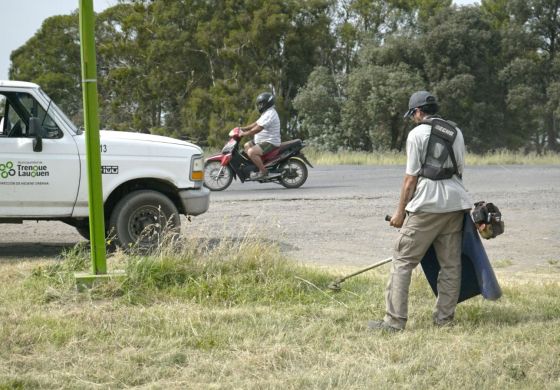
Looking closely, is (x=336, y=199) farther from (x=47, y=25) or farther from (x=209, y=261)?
(x=47, y=25)

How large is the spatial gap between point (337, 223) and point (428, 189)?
6.62 metres

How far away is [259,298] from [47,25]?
4657cm

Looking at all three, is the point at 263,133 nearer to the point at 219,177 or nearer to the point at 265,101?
the point at 265,101

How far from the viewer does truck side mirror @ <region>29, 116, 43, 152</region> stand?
10516 mm

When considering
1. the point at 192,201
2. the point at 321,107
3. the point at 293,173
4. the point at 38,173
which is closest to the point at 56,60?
the point at 321,107

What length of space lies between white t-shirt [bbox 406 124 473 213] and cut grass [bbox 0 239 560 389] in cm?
96

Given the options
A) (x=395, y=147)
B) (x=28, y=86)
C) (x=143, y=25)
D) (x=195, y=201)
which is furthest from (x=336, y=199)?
(x=143, y=25)

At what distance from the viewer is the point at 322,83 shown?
45.7m

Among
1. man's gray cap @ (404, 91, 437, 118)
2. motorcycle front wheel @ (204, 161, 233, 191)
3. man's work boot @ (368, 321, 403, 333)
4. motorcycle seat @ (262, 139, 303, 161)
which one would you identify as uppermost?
man's gray cap @ (404, 91, 437, 118)

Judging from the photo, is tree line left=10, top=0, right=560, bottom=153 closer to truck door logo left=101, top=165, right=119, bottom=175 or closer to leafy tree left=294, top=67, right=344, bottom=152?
leafy tree left=294, top=67, right=344, bottom=152

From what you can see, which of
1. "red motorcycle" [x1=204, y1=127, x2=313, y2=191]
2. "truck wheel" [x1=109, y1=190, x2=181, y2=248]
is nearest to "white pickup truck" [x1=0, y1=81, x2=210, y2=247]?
"truck wheel" [x1=109, y1=190, x2=181, y2=248]

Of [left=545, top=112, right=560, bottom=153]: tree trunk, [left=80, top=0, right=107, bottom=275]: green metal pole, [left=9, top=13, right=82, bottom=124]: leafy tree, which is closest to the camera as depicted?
[left=80, top=0, right=107, bottom=275]: green metal pole

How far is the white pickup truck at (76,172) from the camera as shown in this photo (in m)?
10.6

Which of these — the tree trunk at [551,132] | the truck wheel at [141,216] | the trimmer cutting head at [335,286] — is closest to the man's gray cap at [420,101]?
the trimmer cutting head at [335,286]
